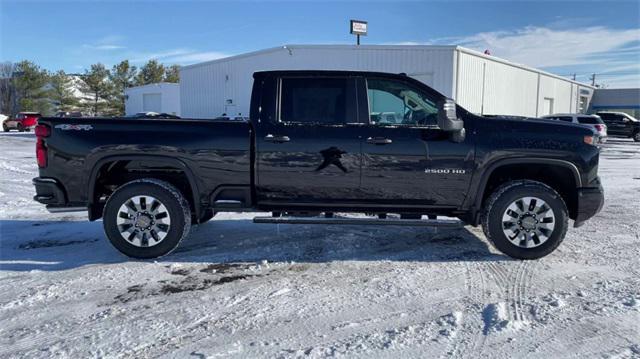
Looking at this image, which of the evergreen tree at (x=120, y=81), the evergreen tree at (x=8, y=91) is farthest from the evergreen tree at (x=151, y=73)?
the evergreen tree at (x=8, y=91)

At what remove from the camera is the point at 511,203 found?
5.04m

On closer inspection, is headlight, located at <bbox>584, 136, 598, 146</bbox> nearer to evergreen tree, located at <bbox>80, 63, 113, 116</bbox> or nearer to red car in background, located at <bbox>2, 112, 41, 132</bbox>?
red car in background, located at <bbox>2, 112, 41, 132</bbox>

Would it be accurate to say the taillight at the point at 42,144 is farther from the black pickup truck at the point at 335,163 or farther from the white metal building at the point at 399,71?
the white metal building at the point at 399,71

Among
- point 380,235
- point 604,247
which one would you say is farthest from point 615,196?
point 380,235

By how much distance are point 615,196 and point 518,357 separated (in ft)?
24.9

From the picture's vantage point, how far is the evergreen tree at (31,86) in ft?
178

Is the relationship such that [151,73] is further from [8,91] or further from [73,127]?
[73,127]

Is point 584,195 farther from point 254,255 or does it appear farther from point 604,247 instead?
point 254,255

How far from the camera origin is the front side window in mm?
Result: 5117

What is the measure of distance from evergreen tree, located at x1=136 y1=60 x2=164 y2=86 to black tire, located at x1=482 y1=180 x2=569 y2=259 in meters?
61.4

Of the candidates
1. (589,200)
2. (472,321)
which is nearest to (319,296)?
(472,321)

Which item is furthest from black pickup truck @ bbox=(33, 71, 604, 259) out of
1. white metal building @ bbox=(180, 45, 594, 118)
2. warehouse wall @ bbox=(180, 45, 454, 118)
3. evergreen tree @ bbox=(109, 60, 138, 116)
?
evergreen tree @ bbox=(109, 60, 138, 116)

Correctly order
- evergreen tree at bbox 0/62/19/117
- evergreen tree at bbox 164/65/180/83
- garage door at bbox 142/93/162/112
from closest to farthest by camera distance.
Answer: garage door at bbox 142/93/162/112 < evergreen tree at bbox 0/62/19/117 < evergreen tree at bbox 164/65/180/83

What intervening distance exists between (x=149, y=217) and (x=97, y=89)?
190 feet
